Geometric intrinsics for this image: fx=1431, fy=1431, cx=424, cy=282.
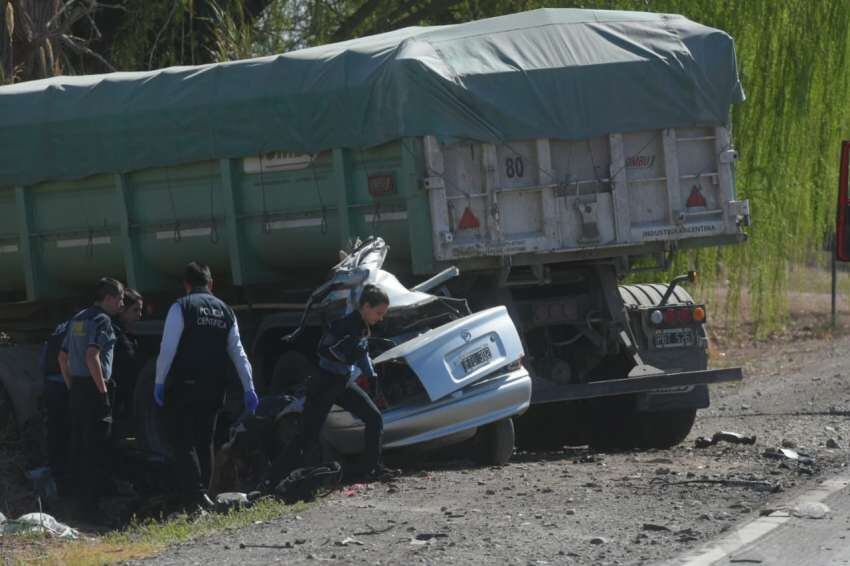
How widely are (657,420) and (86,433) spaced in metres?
4.65

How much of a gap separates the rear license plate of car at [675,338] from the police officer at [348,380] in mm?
2852

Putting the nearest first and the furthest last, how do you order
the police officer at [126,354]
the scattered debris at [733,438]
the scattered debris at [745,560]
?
the scattered debris at [745,560] → the police officer at [126,354] → the scattered debris at [733,438]

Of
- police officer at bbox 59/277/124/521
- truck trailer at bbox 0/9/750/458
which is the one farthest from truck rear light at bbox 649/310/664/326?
police officer at bbox 59/277/124/521

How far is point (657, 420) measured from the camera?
11.8 meters

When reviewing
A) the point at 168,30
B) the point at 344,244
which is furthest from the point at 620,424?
the point at 168,30

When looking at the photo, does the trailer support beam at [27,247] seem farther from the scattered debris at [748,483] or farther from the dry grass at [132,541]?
the scattered debris at [748,483]

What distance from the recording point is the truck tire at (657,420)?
38.0 ft

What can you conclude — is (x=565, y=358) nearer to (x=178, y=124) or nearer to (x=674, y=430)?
(x=674, y=430)

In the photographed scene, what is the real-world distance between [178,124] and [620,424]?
4386mm

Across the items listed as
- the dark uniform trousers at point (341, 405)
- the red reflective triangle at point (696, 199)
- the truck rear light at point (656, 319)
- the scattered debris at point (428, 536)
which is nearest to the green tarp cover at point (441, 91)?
the red reflective triangle at point (696, 199)

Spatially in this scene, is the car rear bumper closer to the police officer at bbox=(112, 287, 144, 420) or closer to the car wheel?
the car wheel

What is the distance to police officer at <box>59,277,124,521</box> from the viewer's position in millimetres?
9789

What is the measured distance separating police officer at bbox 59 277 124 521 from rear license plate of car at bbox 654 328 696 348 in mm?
4141

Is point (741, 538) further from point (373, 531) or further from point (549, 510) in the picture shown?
point (373, 531)
